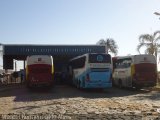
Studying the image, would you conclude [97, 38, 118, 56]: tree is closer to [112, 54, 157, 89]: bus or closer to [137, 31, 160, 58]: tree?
[137, 31, 160, 58]: tree

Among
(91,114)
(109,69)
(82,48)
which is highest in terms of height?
(82,48)

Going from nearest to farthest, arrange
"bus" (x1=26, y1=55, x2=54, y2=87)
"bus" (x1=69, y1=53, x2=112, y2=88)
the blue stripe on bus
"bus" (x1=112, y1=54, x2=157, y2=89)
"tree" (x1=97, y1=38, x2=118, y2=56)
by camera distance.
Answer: "bus" (x1=69, y1=53, x2=112, y2=88) → the blue stripe on bus → "bus" (x1=26, y1=55, x2=54, y2=87) → "bus" (x1=112, y1=54, x2=157, y2=89) → "tree" (x1=97, y1=38, x2=118, y2=56)

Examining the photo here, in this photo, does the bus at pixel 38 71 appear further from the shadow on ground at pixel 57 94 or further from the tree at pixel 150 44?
the tree at pixel 150 44

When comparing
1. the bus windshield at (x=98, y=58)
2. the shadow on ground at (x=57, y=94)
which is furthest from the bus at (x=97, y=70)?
the shadow on ground at (x=57, y=94)

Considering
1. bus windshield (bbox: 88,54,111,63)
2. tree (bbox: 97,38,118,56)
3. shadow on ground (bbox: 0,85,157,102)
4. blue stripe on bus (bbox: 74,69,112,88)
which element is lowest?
shadow on ground (bbox: 0,85,157,102)

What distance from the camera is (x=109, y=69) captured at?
89.0 feet

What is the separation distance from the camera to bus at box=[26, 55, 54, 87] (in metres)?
28.3

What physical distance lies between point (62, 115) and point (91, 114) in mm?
1198

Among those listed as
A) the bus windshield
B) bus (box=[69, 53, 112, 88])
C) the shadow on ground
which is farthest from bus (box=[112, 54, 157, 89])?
the bus windshield

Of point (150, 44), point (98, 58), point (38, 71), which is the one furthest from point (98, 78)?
point (150, 44)

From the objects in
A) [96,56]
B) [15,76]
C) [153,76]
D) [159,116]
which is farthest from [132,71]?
[15,76]

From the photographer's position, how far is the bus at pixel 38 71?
28297 millimetres

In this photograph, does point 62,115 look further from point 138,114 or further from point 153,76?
point 153,76

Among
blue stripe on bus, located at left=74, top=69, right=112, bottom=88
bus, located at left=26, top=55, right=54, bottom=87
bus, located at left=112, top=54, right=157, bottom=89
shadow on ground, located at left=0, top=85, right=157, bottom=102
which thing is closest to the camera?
shadow on ground, located at left=0, top=85, right=157, bottom=102
